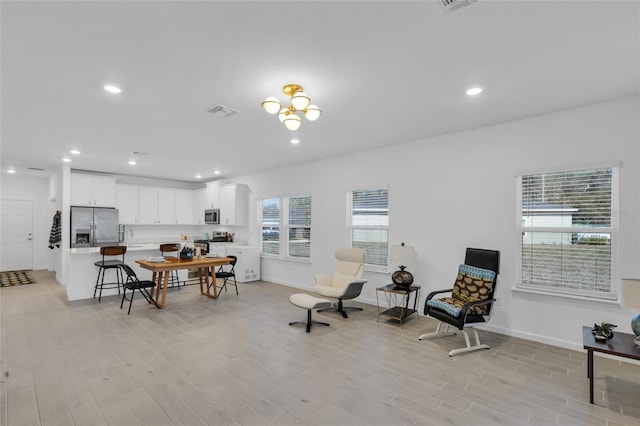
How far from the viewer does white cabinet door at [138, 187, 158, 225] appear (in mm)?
8367

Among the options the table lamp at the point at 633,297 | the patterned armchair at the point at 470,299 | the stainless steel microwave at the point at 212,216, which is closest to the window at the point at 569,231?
the patterned armchair at the point at 470,299

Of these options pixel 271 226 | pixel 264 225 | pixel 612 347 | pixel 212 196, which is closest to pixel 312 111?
pixel 612 347

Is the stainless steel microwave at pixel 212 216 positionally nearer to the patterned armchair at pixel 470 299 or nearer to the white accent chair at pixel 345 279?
the white accent chair at pixel 345 279

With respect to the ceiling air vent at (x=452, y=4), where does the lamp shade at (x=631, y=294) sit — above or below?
below

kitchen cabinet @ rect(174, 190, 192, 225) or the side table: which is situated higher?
kitchen cabinet @ rect(174, 190, 192, 225)

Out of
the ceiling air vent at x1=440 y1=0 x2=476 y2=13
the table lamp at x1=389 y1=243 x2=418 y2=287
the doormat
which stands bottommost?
the doormat

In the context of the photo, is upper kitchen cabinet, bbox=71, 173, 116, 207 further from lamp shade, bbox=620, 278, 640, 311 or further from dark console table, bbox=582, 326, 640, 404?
lamp shade, bbox=620, 278, 640, 311

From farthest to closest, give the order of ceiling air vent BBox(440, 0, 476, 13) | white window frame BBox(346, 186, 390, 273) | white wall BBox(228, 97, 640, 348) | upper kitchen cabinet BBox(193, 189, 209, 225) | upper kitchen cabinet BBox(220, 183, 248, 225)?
upper kitchen cabinet BBox(193, 189, 209, 225) → upper kitchen cabinet BBox(220, 183, 248, 225) → white window frame BBox(346, 186, 390, 273) → white wall BBox(228, 97, 640, 348) → ceiling air vent BBox(440, 0, 476, 13)

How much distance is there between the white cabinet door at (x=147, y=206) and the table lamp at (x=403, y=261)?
22.9 feet

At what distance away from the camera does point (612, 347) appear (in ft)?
8.20

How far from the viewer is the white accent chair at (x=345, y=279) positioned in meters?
4.69

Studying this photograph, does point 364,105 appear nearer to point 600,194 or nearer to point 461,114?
point 461,114

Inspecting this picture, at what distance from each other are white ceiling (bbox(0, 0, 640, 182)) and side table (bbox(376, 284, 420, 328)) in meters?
2.26

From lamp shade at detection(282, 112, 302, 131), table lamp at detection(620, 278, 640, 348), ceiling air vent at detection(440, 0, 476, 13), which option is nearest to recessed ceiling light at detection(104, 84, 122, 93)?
lamp shade at detection(282, 112, 302, 131)
